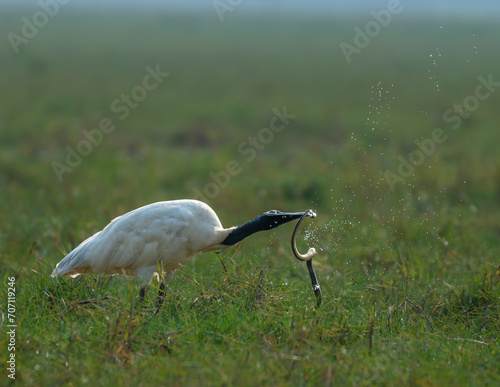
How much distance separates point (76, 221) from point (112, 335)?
366 centimetres

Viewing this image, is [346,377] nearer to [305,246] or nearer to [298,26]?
[305,246]

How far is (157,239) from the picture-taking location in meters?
5.48

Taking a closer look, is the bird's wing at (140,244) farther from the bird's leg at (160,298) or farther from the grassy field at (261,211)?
the bird's leg at (160,298)

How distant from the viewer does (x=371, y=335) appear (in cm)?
460

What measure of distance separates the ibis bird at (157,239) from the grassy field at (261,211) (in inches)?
6.8

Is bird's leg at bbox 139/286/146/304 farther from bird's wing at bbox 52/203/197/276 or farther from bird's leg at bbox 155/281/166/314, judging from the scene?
bird's wing at bbox 52/203/197/276

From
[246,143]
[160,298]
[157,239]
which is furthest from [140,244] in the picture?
[246,143]

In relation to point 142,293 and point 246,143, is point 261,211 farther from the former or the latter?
point 142,293

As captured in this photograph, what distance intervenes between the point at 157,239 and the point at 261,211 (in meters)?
4.54

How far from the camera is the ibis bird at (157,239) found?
5441 millimetres

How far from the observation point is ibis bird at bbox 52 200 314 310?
544 centimetres

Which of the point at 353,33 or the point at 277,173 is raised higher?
the point at 277,173

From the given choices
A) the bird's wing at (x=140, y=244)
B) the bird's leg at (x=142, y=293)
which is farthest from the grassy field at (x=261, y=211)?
the bird's wing at (x=140, y=244)

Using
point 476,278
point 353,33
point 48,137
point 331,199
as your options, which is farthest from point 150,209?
point 353,33
